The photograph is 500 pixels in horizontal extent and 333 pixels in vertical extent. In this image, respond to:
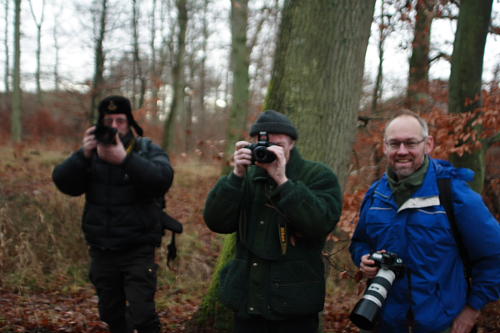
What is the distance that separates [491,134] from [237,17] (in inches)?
301

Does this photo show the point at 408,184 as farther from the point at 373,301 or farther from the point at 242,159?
the point at 242,159

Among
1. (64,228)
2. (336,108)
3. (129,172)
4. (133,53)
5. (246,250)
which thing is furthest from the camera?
(133,53)

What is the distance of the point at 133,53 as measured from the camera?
15.5 meters

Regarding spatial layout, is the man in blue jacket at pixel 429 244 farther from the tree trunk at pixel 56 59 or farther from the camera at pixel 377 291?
the tree trunk at pixel 56 59

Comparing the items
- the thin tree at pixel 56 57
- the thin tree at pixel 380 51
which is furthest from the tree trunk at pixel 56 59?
the thin tree at pixel 380 51

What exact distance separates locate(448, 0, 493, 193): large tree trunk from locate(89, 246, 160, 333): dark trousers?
4120 mm

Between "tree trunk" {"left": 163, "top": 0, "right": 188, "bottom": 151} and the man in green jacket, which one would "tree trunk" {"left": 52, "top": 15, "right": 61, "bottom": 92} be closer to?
"tree trunk" {"left": 163, "top": 0, "right": 188, "bottom": 151}

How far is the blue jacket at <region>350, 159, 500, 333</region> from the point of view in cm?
220

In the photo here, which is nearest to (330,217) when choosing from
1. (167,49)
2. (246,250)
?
(246,250)

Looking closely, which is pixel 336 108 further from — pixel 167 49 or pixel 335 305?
pixel 167 49

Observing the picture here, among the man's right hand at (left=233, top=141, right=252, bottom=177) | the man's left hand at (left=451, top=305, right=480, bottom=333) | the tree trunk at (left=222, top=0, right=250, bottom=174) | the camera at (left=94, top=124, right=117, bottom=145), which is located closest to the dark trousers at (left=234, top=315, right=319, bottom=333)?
the man's left hand at (left=451, top=305, right=480, bottom=333)

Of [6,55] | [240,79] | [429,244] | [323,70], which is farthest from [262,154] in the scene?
[6,55]

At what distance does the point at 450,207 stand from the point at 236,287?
131 cm

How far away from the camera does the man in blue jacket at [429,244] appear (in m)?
2.21
